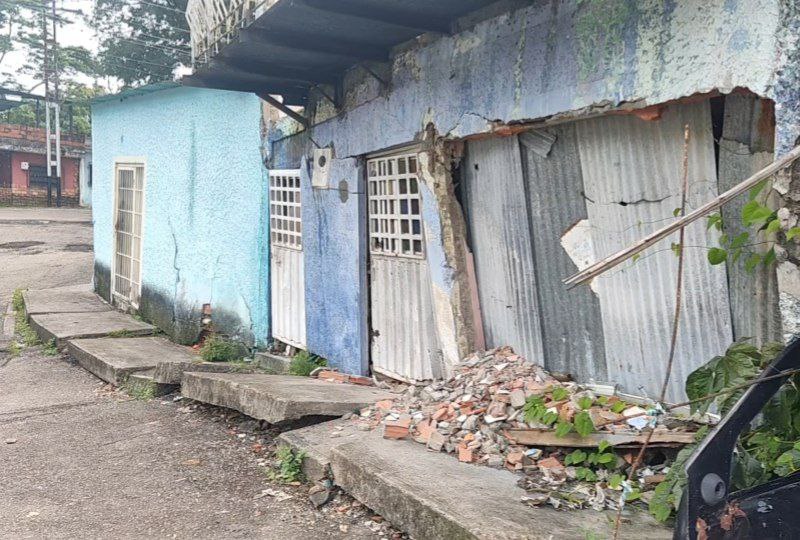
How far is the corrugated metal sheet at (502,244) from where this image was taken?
14.0 feet

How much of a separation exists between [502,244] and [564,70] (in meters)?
1.23

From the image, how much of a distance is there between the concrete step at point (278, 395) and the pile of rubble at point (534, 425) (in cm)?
30

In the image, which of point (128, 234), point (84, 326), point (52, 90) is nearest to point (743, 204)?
point (84, 326)

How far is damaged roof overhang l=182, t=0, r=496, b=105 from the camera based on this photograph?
423 cm

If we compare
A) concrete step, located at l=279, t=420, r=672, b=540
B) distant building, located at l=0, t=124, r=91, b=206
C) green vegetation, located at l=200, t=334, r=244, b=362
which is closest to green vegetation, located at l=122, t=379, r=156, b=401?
green vegetation, located at l=200, t=334, r=244, b=362

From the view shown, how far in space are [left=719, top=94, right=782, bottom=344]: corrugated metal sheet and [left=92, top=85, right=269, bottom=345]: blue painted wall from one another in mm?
5231

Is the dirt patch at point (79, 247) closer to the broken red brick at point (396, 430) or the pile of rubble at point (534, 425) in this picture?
the pile of rubble at point (534, 425)

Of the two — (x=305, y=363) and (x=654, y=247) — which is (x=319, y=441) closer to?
(x=305, y=363)

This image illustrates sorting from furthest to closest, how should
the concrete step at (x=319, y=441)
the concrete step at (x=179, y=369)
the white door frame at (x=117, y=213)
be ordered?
the white door frame at (x=117, y=213) < the concrete step at (x=179, y=369) < the concrete step at (x=319, y=441)

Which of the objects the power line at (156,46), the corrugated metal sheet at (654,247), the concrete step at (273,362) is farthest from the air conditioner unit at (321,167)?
the power line at (156,46)

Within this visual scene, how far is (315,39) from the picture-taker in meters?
4.94

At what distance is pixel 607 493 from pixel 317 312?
3.92 m

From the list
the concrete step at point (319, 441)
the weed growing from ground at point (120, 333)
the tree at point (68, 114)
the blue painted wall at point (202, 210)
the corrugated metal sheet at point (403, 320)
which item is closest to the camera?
the concrete step at point (319, 441)

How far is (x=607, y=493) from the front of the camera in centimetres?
309
